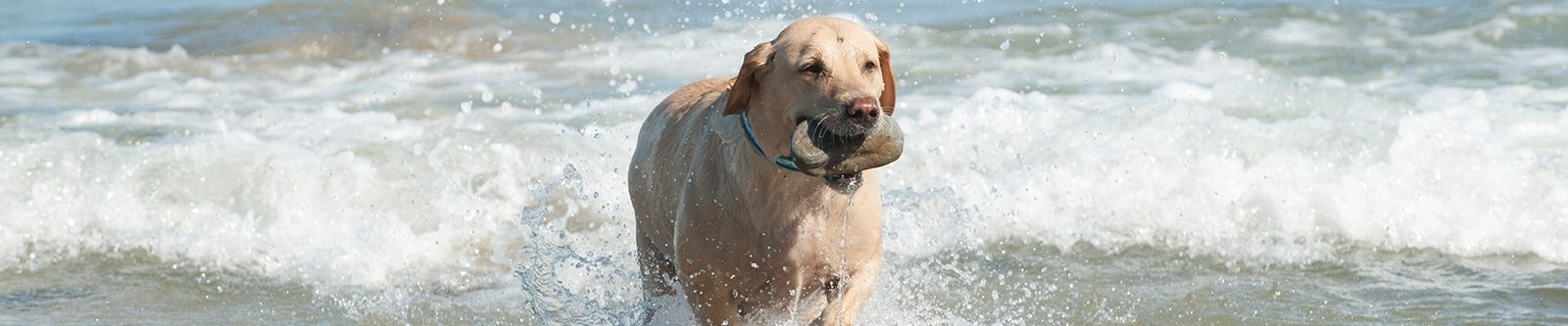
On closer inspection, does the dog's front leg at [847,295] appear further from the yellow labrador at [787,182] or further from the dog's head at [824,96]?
the dog's head at [824,96]

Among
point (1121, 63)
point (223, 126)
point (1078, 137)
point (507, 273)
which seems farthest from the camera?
point (1121, 63)

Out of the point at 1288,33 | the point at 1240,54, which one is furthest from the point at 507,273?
the point at 1288,33

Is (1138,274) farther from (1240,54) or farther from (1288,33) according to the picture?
(1288,33)

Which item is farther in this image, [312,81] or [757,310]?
[312,81]

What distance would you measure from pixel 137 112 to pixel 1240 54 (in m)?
7.99

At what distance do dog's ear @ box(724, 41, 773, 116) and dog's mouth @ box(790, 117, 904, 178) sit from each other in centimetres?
21

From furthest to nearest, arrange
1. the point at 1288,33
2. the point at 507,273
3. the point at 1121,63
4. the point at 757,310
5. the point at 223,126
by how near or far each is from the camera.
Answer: the point at 1288,33
the point at 1121,63
the point at 223,126
the point at 507,273
the point at 757,310

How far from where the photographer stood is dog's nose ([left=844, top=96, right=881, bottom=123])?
12.6 feet

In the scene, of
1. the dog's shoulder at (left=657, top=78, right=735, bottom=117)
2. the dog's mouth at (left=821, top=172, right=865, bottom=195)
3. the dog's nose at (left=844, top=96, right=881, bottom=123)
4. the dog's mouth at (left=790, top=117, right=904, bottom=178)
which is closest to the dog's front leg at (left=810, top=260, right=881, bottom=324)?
the dog's mouth at (left=821, top=172, right=865, bottom=195)

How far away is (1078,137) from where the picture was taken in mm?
9477

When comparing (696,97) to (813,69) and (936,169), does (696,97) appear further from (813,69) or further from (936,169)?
(936,169)

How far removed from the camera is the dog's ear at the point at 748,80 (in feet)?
13.7

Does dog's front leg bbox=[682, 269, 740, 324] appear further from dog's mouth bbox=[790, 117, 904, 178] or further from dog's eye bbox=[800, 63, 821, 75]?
dog's eye bbox=[800, 63, 821, 75]

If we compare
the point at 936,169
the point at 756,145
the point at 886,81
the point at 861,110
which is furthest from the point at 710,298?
the point at 936,169
